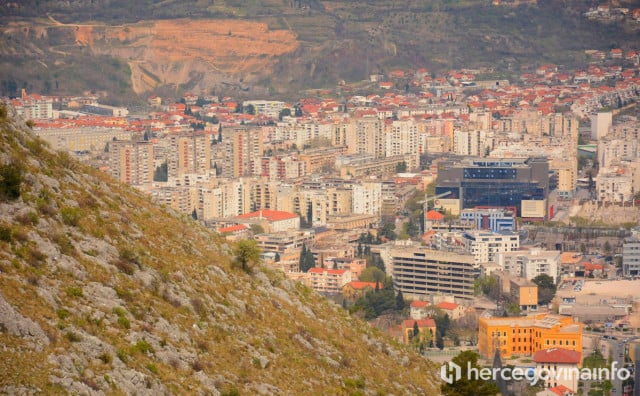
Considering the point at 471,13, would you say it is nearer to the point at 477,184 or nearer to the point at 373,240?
the point at 477,184

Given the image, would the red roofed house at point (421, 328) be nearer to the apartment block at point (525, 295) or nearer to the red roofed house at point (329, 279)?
the apartment block at point (525, 295)

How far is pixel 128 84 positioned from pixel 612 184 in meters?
26.6

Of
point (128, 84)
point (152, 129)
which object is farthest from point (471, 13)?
point (152, 129)

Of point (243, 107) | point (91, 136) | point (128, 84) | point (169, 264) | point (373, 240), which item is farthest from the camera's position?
point (128, 84)

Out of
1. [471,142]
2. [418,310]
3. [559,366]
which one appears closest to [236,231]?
[418,310]

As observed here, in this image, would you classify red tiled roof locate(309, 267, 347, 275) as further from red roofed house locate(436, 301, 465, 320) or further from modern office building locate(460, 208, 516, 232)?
modern office building locate(460, 208, 516, 232)

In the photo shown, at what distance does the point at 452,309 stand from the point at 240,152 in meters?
17.3

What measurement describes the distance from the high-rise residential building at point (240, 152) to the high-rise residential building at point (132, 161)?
6.78 feet

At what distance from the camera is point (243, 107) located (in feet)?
157

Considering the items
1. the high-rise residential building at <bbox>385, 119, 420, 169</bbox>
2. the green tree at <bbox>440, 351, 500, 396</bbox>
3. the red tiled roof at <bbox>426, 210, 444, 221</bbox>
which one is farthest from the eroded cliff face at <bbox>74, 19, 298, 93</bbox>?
the green tree at <bbox>440, 351, 500, 396</bbox>

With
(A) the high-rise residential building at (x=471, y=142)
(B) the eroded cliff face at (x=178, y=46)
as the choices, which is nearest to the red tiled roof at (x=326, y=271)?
(A) the high-rise residential building at (x=471, y=142)

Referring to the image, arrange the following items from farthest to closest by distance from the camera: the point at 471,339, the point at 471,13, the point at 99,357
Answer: the point at 471,13 → the point at 471,339 → the point at 99,357

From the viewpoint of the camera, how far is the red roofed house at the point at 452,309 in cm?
1936

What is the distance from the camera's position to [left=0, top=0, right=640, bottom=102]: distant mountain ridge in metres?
54.4
